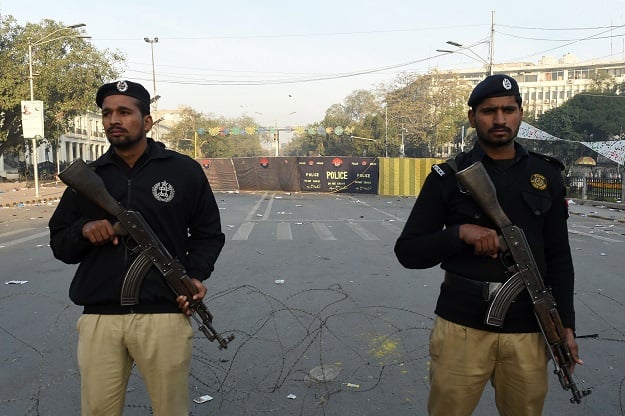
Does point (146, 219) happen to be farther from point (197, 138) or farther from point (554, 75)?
point (554, 75)

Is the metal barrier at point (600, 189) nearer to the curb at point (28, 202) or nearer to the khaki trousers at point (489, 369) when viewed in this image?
the khaki trousers at point (489, 369)

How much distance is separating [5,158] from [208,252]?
61160 mm

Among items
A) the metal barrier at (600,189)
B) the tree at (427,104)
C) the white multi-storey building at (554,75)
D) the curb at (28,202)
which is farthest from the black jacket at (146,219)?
the white multi-storey building at (554,75)

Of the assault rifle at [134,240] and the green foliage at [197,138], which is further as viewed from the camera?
the green foliage at [197,138]

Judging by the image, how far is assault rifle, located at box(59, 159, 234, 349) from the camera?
2160mm

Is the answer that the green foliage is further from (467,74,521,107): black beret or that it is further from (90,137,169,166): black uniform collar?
(467,74,521,107): black beret

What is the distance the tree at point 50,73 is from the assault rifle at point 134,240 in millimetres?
30453

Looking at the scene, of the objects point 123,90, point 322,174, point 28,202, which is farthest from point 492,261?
point 322,174

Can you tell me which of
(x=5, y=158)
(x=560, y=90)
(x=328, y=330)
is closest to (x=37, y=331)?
(x=328, y=330)

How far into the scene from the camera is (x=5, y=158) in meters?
54.6

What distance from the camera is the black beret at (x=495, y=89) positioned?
7.09 ft

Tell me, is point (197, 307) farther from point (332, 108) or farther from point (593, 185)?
point (332, 108)

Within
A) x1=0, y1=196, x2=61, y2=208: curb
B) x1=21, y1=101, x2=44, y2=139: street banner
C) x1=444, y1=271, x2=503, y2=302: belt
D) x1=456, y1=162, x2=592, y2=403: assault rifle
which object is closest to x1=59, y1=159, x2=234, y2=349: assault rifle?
x1=444, y1=271, x2=503, y2=302: belt

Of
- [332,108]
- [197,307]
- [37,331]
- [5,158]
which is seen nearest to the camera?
[197,307]
